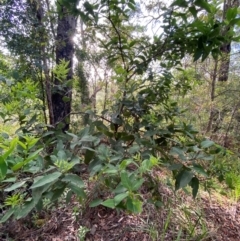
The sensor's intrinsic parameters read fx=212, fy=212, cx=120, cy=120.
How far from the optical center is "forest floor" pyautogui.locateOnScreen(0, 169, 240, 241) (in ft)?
3.66

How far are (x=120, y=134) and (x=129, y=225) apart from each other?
548mm

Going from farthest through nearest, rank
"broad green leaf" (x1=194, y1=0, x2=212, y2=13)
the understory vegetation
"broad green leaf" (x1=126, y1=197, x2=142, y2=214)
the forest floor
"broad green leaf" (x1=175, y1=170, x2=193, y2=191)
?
1. the forest floor
2. "broad green leaf" (x1=194, y1=0, x2=212, y2=13)
3. "broad green leaf" (x1=175, y1=170, x2=193, y2=191)
4. the understory vegetation
5. "broad green leaf" (x1=126, y1=197, x2=142, y2=214)

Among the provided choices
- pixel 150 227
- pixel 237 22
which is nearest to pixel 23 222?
pixel 150 227

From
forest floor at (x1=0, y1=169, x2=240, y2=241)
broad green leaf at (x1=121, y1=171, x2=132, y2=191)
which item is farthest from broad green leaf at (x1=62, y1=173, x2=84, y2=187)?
forest floor at (x1=0, y1=169, x2=240, y2=241)

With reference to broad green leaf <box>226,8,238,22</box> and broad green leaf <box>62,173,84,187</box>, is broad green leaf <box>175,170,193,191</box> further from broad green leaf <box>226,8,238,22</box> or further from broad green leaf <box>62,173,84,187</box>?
broad green leaf <box>226,8,238,22</box>

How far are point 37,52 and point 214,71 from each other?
3.03 m

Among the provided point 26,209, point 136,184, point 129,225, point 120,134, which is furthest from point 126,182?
point 129,225

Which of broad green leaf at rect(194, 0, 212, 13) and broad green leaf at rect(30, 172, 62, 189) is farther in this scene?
broad green leaf at rect(194, 0, 212, 13)

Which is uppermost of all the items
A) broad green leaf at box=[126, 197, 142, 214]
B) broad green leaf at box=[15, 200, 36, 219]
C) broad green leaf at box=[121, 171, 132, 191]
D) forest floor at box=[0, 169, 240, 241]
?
broad green leaf at box=[121, 171, 132, 191]

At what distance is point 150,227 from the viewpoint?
1133 millimetres

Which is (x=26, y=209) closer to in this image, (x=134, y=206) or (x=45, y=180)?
(x=45, y=180)

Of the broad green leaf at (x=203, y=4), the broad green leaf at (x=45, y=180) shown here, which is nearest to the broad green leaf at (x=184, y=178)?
the broad green leaf at (x=45, y=180)

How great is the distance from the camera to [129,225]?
1177 mm

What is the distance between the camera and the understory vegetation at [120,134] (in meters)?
0.54
